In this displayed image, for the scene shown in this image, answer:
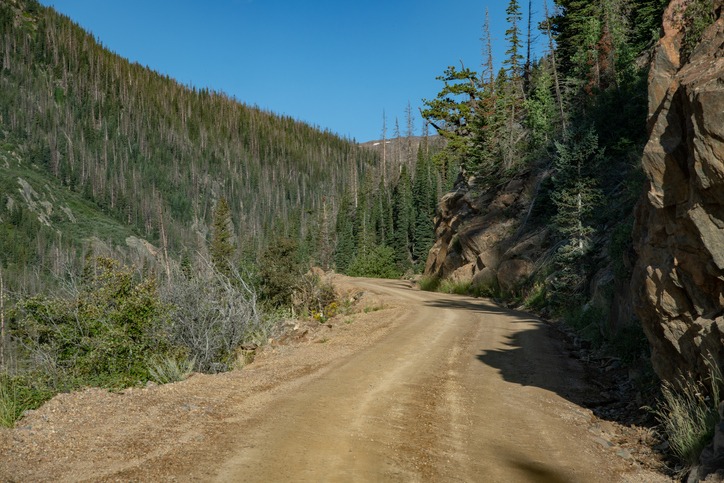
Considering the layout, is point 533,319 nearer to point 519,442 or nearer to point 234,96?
point 519,442

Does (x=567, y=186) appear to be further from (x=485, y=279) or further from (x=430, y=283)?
(x=430, y=283)

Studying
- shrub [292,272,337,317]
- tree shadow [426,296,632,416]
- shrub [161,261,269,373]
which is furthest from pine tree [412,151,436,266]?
shrub [161,261,269,373]

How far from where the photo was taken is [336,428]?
22.8 feet

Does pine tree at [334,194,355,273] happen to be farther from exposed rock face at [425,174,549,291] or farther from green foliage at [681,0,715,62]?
green foliage at [681,0,715,62]

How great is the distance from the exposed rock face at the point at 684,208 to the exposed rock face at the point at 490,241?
16185 millimetres

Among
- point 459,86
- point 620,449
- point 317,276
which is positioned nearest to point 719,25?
point 620,449

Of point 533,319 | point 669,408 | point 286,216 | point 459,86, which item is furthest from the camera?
point 286,216

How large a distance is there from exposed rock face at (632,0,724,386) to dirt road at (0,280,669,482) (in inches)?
66.2

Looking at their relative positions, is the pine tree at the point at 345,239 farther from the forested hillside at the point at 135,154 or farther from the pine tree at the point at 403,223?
the pine tree at the point at 403,223

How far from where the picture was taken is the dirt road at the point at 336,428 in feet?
18.4

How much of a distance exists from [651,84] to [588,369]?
6.00m

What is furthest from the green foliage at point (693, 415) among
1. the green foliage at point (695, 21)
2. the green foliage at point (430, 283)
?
the green foliage at point (430, 283)

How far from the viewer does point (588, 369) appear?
1151cm

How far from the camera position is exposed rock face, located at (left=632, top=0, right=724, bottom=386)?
621cm
